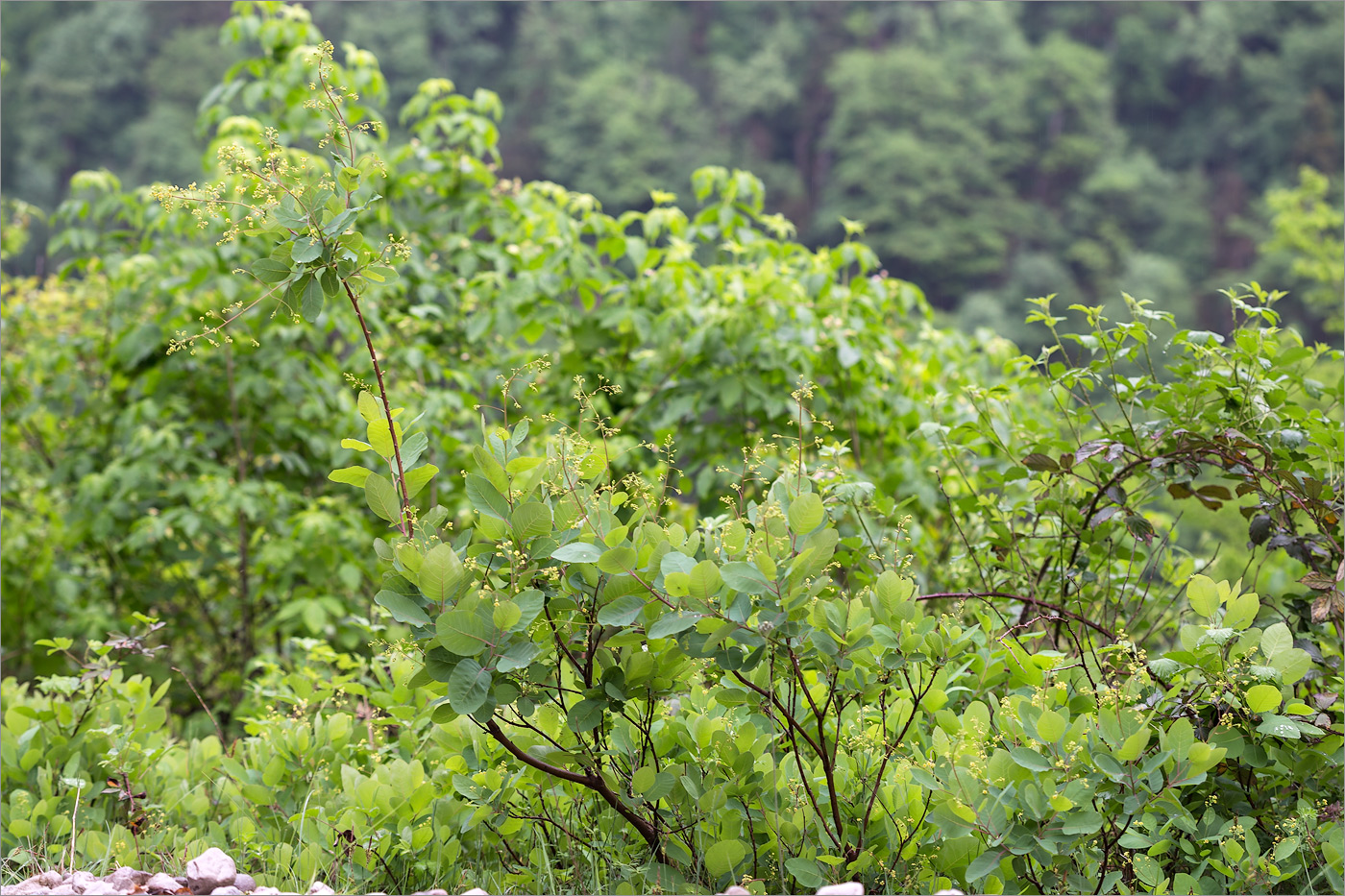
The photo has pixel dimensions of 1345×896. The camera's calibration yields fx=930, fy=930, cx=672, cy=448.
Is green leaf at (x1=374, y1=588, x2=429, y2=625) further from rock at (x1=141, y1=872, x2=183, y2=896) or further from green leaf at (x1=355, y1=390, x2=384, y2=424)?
rock at (x1=141, y1=872, x2=183, y2=896)

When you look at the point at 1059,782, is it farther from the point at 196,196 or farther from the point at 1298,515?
the point at 196,196

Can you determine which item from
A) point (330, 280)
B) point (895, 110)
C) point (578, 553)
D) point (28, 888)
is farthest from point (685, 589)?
point (895, 110)

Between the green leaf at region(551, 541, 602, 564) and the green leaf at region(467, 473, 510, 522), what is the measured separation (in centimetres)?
10

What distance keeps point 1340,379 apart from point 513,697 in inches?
67.1

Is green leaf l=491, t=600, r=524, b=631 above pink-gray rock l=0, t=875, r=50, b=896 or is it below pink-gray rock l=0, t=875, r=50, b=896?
above

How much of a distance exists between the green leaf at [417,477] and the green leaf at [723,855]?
0.64 meters

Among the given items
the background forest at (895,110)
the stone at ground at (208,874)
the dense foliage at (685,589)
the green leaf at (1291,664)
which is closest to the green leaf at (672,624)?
the dense foliage at (685,589)

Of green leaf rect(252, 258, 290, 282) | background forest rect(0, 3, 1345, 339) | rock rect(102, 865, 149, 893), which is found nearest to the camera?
green leaf rect(252, 258, 290, 282)

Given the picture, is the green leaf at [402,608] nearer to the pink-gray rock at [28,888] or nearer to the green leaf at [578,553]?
the green leaf at [578,553]

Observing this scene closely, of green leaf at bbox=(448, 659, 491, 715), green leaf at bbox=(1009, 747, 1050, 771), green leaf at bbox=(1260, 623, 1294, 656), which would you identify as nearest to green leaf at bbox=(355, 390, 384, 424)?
green leaf at bbox=(448, 659, 491, 715)

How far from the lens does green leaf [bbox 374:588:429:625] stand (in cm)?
114

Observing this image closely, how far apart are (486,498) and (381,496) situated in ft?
0.45

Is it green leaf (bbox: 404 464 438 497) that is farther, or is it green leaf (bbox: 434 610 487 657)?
green leaf (bbox: 404 464 438 497)

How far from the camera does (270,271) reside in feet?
4.05
